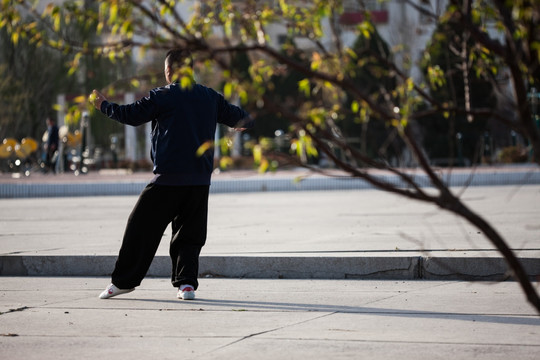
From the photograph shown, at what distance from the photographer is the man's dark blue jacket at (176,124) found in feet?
21.7

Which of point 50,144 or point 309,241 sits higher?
point 50,144

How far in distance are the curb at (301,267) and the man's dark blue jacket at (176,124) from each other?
1.68 meters

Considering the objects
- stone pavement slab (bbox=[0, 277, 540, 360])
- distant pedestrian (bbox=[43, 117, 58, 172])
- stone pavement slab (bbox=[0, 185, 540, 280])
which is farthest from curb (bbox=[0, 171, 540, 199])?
stone pavement slab (bbox=[0, 277, 540, 360])

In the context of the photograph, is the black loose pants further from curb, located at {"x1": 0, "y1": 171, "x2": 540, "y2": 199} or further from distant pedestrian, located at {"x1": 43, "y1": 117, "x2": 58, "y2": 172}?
distant pedestrian, located at {"x1": 43, "y1": 117, "x2": 58, "y2": 172}

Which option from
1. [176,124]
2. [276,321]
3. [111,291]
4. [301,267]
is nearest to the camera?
[276,321]

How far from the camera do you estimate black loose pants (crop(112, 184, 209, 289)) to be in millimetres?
6840

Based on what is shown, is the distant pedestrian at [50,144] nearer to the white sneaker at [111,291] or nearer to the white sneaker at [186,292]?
the white sneaker at [111,291]

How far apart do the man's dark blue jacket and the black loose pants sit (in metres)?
0.14

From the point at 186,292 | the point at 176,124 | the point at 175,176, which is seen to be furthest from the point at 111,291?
the point at 176,124

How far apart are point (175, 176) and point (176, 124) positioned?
34 centimetres

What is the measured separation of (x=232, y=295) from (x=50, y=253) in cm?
241

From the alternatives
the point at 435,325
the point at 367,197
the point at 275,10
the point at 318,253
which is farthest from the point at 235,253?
the point at 367,197

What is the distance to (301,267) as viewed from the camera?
26.9 ft

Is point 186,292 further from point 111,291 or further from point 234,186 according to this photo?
point 234,186
